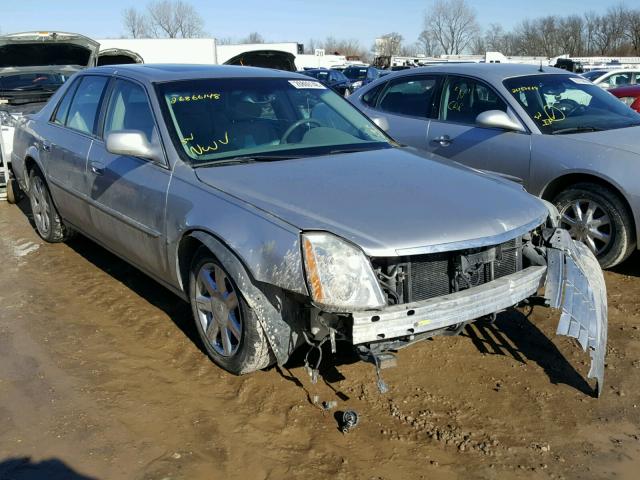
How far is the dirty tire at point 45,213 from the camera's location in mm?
5637

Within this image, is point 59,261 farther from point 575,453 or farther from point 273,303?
point 575,453

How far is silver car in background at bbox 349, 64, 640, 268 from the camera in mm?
4828

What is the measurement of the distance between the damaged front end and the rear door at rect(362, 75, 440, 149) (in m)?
2.89

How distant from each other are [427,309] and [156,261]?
71.8 inches

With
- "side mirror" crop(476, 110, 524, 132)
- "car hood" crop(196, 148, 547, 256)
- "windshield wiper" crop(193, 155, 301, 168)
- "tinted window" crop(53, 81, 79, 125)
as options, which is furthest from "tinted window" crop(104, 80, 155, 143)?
"side mirror" crop(476, 110, 524, 132)

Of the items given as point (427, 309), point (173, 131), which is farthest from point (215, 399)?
point (173, 131)

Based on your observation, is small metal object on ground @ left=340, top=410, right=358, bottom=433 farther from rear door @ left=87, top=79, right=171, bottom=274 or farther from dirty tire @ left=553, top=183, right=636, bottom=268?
dirty tire @ left=553, top=183, right=636, bottom=268

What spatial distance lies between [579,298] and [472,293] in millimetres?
637

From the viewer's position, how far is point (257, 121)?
4.05 m

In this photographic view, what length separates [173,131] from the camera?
3.78 metres

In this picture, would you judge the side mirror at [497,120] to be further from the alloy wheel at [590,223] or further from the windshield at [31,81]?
the windshield at [31,81]

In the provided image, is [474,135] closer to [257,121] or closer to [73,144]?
[257,121]

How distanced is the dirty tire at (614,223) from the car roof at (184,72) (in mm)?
2468

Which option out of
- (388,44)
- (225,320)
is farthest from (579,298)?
(388,44)
